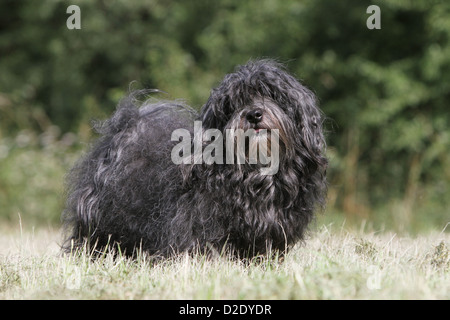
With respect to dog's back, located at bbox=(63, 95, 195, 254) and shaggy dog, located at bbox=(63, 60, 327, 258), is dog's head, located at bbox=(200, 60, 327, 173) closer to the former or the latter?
shaggy dog, located at bbox=(63, 60, 327, 258)

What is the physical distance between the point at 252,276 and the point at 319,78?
327 inches

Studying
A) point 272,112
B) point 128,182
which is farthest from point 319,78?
point 272,112

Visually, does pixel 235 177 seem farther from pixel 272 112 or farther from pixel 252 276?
pixel 252 276

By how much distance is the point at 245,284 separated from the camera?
144 inches

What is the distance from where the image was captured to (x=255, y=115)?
14.9 feet

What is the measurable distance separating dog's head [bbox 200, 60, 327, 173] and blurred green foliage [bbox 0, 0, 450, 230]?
4163 millimetres

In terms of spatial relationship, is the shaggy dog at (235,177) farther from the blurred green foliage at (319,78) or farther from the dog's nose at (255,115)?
the blurred green foliage at (319,78)

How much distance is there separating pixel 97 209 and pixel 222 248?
3.76ft

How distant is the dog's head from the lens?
15.0ft

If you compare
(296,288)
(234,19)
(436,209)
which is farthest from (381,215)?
(296,288)

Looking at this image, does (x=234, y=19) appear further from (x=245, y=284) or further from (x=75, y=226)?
(x=245, y=284)

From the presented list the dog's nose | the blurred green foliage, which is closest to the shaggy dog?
the dog's nose
